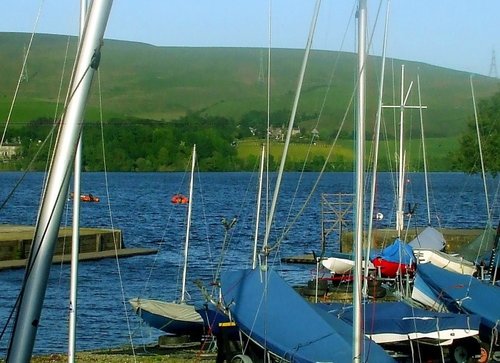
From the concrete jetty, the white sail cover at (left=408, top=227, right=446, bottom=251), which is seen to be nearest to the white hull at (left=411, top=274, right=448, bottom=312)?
the white sail cover at (left=408, top=227, right=446, bottom=251)

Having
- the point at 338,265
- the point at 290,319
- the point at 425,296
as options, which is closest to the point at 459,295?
the point at 425,296

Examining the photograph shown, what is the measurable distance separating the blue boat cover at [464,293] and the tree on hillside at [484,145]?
166ft

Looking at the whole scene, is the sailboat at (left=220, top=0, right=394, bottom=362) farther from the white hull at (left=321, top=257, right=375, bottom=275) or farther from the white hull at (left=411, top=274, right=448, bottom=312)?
the white hull at (left=321, top=257, right=375, bottom=275)

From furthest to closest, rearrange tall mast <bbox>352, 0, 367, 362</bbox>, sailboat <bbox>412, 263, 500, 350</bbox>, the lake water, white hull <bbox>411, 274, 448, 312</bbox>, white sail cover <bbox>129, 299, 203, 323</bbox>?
1. the lake water
2. white sail cover <bbox>129, 299, 203, 323</bbox>
3. white hull <bbox>411, 274, 448, 312</bbox>
4. sailboat <bbox>412, 263, 500, 350</bbox>
5. tall mast <bbox>352, 0, 367, 362</bbox>

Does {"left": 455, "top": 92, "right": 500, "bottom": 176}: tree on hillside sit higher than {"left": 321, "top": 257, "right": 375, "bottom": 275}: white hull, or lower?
higher

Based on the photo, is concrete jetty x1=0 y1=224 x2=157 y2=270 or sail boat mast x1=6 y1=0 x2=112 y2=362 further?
concrete jetty x1=0 y1=224 x2=157 y2=270

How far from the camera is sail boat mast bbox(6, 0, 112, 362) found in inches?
267

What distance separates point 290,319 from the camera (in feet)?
62.2

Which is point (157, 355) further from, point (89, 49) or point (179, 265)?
point (179, 265)

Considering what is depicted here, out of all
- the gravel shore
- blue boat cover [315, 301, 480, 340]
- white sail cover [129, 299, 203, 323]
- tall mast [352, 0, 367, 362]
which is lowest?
the gravel shore

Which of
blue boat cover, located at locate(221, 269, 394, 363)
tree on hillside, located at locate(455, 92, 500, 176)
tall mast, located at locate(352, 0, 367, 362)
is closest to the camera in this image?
tall mast, located at locate(352, 0, 367, 362)

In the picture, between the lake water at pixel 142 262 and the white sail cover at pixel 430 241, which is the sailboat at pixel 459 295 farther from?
the white sail cover at pixel 430 241

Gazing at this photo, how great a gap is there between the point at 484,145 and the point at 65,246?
3275cm

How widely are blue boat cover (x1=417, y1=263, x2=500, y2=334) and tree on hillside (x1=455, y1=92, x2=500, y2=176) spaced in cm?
5061
